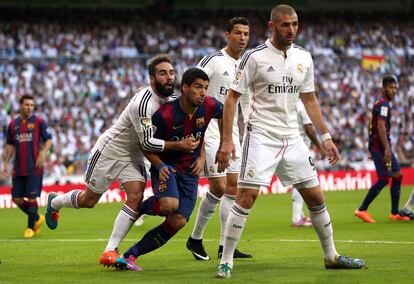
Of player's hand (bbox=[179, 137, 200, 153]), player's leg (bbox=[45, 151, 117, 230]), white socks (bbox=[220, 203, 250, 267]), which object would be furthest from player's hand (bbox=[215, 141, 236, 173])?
player's leg (bbox=[45, 151, 117, 230])

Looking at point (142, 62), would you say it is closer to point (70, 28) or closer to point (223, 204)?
point (70, 28)

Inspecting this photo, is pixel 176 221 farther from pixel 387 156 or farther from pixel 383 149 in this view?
pixel 383 149

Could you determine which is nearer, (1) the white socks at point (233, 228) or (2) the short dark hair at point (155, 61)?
(1) the white socks at point (233, 228)

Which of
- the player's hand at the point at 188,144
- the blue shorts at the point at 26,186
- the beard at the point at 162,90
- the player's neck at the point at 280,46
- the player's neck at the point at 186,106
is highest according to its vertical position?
the player's neck at the point at 280,46

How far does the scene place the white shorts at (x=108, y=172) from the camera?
10.4 meters

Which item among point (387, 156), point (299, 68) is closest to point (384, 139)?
point (387, 156)

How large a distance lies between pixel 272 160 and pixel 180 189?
122cm

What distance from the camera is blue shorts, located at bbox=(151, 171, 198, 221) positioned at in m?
9.72

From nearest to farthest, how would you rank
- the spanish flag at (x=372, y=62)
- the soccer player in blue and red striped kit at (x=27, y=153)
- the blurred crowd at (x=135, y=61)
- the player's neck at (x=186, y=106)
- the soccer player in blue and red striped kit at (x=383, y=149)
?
the player's neck at (x=186, y=106), the soccer player in blue and red striped kit at (x=27, y=153), the soccer player in blue and red striped kit at (x=383, y=149), the blurred crowd at (x=135, y=61), the spanish flag at (x=372, y=62)

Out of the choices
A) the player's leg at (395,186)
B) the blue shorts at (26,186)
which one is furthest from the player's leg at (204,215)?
the player's leg at (395,186)

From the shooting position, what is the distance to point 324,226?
9.52 metres

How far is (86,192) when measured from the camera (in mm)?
10867

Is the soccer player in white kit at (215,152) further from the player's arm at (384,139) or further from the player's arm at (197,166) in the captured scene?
the player's arm at (384,139)

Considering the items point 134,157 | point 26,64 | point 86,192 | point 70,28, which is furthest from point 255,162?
point 70,28
